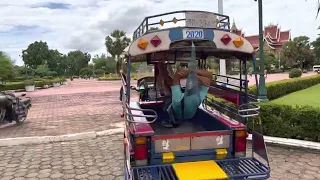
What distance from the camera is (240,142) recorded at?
152 inches

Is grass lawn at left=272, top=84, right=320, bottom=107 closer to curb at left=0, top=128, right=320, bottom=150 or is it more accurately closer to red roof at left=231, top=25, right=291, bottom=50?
curb at left=0, top=128, right=320, bottom=150

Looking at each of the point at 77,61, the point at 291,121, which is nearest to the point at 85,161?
the point at 291,121

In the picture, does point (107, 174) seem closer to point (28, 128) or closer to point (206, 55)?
point (206, 55)

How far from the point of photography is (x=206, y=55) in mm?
5332

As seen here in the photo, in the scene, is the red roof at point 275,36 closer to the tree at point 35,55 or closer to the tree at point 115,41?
the tree at point 115,41

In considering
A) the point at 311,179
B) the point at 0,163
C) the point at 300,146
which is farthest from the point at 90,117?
the point at 311,179

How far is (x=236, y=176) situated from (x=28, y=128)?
7.52 meters

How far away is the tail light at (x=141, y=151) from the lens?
348 cm

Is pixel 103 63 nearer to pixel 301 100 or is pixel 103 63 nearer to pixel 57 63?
pixel 57 63

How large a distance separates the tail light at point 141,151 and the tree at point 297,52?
6841 centimetres

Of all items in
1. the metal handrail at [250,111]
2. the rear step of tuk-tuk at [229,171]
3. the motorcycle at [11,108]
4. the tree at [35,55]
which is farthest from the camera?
the tree at [35,55]

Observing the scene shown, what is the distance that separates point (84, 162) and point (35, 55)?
81.3 metres

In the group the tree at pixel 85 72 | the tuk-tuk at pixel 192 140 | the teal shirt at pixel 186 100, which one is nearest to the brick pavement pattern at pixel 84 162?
the tuk-tuk at pixel 192 140

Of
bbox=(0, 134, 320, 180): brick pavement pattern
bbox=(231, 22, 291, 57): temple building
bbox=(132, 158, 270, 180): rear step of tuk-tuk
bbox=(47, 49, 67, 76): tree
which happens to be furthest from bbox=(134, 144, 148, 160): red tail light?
bbox=(47, 49, 67, 76): tree
